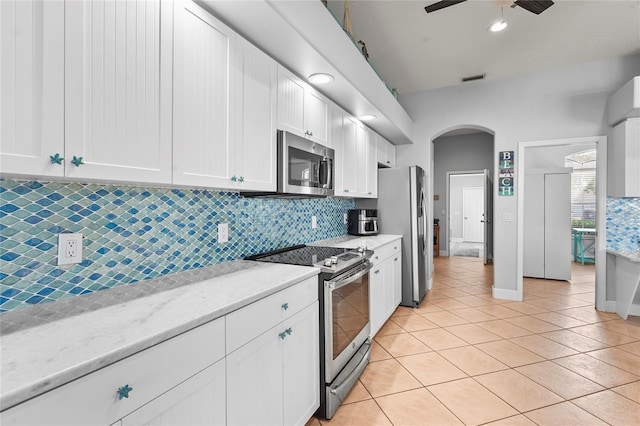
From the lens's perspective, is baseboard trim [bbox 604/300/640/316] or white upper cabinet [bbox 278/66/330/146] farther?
baseboard trim [bbox 604/300/640/316]

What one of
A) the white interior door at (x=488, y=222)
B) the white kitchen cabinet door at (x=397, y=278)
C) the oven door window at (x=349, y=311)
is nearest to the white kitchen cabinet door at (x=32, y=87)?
the oven door window at (x=349, y=311)

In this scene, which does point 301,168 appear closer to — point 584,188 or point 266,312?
point 266,312

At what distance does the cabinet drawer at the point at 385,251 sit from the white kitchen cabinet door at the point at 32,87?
2427mm

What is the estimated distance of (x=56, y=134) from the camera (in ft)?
3.21

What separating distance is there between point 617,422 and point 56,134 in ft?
10.5

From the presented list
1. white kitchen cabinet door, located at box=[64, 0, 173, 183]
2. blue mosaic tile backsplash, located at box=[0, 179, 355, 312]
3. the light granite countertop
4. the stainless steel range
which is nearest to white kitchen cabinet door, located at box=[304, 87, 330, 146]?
blue mosaic tile backsplash, located at box=[0, 179, 355, 312]

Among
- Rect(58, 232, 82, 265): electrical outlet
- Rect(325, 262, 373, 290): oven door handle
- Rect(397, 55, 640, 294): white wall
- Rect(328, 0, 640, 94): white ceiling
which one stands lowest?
Rect(325, 262, 373, 290): oven door handle

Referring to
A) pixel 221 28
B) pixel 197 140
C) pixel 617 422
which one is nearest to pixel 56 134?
pixel 197 140

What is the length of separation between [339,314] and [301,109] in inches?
60.3

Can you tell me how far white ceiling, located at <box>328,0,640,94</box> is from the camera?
285cm

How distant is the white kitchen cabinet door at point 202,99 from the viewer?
1406mm

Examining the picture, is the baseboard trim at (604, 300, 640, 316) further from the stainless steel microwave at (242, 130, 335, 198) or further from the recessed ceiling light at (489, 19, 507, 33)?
the stainless steel microwave at (242, 130, 335, 198)

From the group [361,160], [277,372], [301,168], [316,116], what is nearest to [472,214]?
[361,160]

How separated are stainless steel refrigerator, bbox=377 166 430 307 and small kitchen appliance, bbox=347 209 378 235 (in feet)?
0.70
